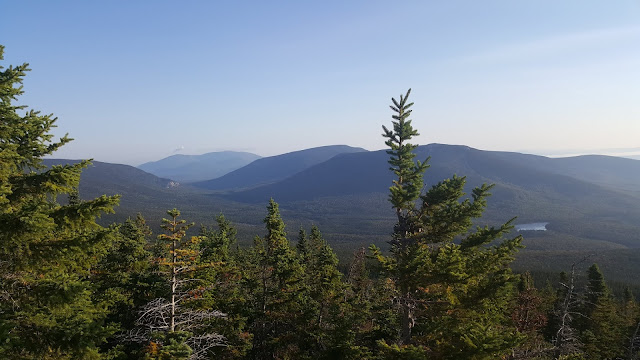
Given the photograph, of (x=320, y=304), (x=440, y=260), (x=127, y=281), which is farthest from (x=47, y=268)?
(x=320, y=304)

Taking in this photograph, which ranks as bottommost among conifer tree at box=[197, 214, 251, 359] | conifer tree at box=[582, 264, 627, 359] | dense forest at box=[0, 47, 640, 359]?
conifer tree at box=[582, 264, 627, 359]

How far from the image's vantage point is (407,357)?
1036 cm

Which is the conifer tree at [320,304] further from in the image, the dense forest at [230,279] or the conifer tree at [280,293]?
the conifer tree at [280,293]

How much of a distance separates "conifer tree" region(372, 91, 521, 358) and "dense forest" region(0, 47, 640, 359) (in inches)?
2.3

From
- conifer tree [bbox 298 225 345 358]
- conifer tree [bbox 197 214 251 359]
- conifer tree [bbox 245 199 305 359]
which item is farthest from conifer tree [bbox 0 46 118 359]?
conifer tree [bbox 298 225 345 358]

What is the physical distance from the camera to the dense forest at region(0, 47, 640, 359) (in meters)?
7.26

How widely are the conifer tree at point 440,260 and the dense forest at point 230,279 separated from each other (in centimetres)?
6

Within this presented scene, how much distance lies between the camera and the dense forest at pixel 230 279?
7.26m

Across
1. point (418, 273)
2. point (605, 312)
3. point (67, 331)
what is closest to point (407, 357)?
point (418, 273)

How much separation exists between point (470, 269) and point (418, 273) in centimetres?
201

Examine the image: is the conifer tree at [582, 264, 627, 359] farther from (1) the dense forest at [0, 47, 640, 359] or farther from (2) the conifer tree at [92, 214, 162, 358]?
(2) the conifer tree at [92, 214, 162, 358]

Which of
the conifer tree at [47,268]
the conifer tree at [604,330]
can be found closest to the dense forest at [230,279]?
the conifer tree at [47,268]

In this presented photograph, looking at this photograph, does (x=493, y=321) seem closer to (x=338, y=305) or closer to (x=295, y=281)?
(x=338, y=305)

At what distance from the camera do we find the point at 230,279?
2542 cm
